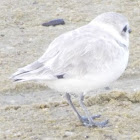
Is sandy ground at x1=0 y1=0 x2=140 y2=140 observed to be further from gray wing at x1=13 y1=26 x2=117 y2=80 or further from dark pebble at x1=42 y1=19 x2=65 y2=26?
gray wing at x1=13 y1=26 x2=117 y2=80

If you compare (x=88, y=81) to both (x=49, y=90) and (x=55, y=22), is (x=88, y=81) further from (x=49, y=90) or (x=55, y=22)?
(x=55, y=22)

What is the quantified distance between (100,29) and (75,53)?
0.36 meters

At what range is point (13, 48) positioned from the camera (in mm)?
6953

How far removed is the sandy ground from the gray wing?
20.3 inches

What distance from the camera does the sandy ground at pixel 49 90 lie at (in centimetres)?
487

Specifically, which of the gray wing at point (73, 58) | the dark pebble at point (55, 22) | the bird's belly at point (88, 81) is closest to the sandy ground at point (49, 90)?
the dark pebble at point (55, 22)

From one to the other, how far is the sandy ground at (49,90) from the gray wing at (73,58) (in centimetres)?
52

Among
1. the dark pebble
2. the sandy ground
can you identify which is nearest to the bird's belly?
the sandy ground

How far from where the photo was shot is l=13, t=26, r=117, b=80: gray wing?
4602 millimetres

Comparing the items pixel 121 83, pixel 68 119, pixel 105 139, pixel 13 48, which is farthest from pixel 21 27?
pixel 105 139

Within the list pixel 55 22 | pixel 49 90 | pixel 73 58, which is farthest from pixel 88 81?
pixel 55 22

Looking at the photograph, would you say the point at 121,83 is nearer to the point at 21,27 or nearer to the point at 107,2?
the point at 21,27

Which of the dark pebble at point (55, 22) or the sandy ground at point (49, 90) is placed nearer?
the sandy ground at point (49, 90)

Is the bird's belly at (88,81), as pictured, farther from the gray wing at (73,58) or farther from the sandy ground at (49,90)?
the sandy ground at (49,90)
